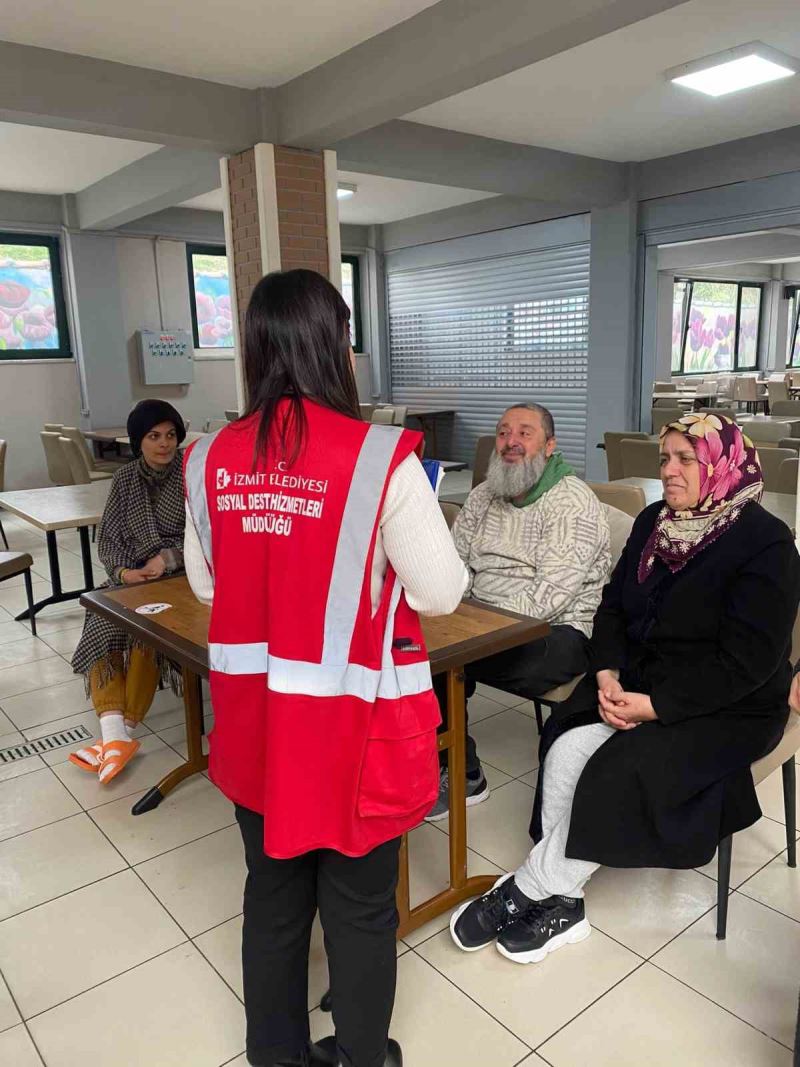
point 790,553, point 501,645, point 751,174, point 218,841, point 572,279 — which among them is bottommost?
point 218,841

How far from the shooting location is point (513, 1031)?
5.65ft

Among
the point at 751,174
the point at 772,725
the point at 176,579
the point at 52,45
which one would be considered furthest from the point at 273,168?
the point at 772,725

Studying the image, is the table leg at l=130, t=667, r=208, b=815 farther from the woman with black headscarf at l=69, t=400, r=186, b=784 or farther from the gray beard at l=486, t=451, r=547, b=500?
the gray beard at l=486, t=451, r=547, b=500

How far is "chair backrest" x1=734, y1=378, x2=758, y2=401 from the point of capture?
12.1 metres

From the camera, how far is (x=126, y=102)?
4488 mm

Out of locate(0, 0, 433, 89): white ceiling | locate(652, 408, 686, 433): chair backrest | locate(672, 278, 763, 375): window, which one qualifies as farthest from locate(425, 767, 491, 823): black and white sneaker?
locate(672, 278, 763, 375): window

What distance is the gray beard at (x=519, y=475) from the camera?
2.58 m

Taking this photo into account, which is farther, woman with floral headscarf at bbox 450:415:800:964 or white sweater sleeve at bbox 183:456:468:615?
woman with floral headscarf at bbox 450:415:800:964

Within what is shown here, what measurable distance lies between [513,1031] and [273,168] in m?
4.64

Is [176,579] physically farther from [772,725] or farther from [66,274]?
[66,274]

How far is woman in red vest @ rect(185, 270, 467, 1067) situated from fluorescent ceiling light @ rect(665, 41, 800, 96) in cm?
428

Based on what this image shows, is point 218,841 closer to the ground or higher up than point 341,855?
closer to the ground

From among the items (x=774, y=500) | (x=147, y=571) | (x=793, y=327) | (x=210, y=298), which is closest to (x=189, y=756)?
(x=147, y=571)

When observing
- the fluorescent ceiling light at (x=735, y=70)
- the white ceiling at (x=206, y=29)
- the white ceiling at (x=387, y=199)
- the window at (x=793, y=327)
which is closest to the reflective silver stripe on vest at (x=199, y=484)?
the white ceiling at (x=206, y=29)
